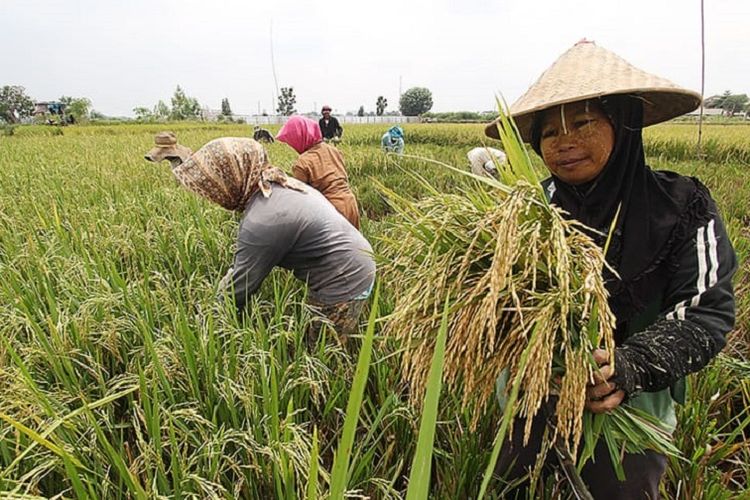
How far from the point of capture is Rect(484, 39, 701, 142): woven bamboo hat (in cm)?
95

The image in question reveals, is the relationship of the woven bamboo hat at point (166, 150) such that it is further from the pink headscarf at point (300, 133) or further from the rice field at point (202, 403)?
the rice field at point (202, 403)

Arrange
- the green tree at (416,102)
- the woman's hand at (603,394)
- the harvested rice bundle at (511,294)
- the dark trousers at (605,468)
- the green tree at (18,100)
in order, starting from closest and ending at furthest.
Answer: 1. the harvested rice bundle at (511,294)
2. the woman's hand at (603,394)
3. the dark trousers at (605,468)
4. the green tree at (18,100)
5. the green tree at (416,102)

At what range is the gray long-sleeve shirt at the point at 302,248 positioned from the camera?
73.5 inches

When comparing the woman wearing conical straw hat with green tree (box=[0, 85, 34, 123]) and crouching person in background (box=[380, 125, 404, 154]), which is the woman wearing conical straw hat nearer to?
crouching person in background (box=[380, 125, 404, 154])

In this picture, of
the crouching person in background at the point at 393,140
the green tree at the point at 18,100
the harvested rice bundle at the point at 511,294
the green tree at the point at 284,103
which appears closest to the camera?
the harvested rice bundle at the point at 511,294

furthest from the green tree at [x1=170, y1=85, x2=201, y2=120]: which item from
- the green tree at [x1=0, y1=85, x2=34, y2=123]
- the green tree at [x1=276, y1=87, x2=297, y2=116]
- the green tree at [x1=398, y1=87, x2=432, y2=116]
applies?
the green tree at [x1=276, y1=87, x2=297, y2=116]

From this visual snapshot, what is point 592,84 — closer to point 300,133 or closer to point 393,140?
point 300,133

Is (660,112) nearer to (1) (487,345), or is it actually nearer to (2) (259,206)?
(1) (487,345)

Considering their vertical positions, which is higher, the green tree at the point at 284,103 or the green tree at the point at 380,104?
the green tree at the point at 380,104

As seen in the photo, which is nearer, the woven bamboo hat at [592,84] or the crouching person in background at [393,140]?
the woven bamboo hat at [592,84]

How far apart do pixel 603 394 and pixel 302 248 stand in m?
1.47

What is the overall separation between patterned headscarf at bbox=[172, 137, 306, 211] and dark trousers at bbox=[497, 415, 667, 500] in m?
1.41

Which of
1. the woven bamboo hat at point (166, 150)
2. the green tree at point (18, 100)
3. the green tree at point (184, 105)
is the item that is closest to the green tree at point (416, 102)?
the green tree at point (184, 105)

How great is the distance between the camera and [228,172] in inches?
74.9
